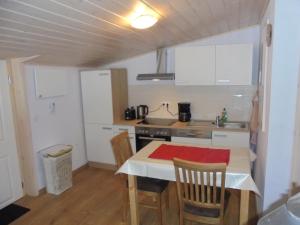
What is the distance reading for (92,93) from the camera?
380 cm

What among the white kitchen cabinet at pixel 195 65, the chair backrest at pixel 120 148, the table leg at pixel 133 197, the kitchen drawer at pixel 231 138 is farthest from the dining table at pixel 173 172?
the white kitchen cabinet at pixel 195 65

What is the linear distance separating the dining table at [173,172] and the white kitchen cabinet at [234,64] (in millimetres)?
1186

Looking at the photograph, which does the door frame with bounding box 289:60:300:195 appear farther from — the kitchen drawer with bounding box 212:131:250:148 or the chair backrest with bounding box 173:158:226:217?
the kitchen drawer with bounding box 212:131:250:148

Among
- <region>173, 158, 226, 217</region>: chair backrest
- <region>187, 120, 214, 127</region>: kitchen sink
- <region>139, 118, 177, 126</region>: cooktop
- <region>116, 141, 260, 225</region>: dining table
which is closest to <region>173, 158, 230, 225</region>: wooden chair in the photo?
<region>173, 158, 226, 217</region>: chair backrest

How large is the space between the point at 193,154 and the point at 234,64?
5.21 ft

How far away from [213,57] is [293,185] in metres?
1.95

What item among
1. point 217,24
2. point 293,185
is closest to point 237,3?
point 217,24

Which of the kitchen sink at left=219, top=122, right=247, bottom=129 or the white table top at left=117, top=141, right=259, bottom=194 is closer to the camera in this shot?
the white table top at left=117, top=141, right=259, bottom=194

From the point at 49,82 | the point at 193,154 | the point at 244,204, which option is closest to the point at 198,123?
the point at 193,154

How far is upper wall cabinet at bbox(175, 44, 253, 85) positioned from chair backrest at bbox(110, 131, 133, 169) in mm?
1374

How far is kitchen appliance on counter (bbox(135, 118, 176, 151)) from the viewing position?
11.2 feet

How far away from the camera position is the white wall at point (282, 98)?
179 cm

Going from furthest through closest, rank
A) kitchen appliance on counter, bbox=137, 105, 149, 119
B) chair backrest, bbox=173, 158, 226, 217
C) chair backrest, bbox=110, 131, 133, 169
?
kitchen appliance on counter, bbox=137, 105, 149, 119 < chair backrest, bbox=110, 131, 133, 169 < chair backrest, bbox=173, 158, 226, 217

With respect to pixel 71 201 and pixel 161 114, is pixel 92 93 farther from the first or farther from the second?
pixel 71 201
